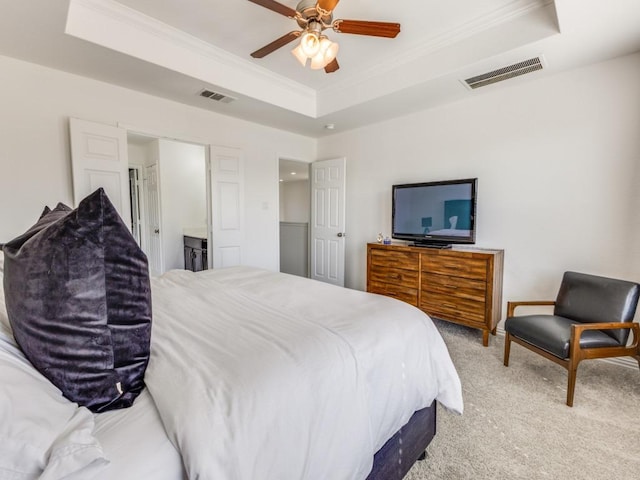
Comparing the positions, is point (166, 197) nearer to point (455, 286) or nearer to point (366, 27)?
point (366, 27)

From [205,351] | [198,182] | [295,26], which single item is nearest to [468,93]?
[295,26]

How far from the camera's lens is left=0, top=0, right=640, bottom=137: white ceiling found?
2064mm

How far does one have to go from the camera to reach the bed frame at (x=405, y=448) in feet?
3.92

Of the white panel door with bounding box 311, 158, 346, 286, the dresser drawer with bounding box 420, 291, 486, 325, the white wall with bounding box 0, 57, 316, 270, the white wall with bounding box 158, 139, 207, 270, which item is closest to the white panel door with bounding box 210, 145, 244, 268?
the white wall with bounding box 0, 57, 316, 270

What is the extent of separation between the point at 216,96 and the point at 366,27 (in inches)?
73.4

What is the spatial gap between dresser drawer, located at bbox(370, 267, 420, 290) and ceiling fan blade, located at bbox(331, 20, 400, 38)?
2.24 metres

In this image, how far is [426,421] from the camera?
4.84 ft

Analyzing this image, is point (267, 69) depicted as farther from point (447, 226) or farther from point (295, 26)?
point (447, 226)

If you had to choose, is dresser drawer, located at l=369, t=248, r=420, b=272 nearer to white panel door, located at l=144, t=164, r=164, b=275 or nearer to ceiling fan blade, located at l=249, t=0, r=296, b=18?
ceiling fan blade, located at l=249, t=0, r=296, b=18

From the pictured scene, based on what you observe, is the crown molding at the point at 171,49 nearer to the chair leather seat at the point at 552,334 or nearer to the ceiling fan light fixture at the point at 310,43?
the ceiling fan light fixture at the point at 310,43

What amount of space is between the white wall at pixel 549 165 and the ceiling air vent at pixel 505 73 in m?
0.19

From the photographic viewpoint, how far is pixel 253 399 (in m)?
0.80

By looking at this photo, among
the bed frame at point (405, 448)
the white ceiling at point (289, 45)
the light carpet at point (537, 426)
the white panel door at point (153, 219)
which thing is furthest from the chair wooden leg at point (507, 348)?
the white panel door at point (153, 219)

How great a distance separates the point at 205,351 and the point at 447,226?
2876 mm
